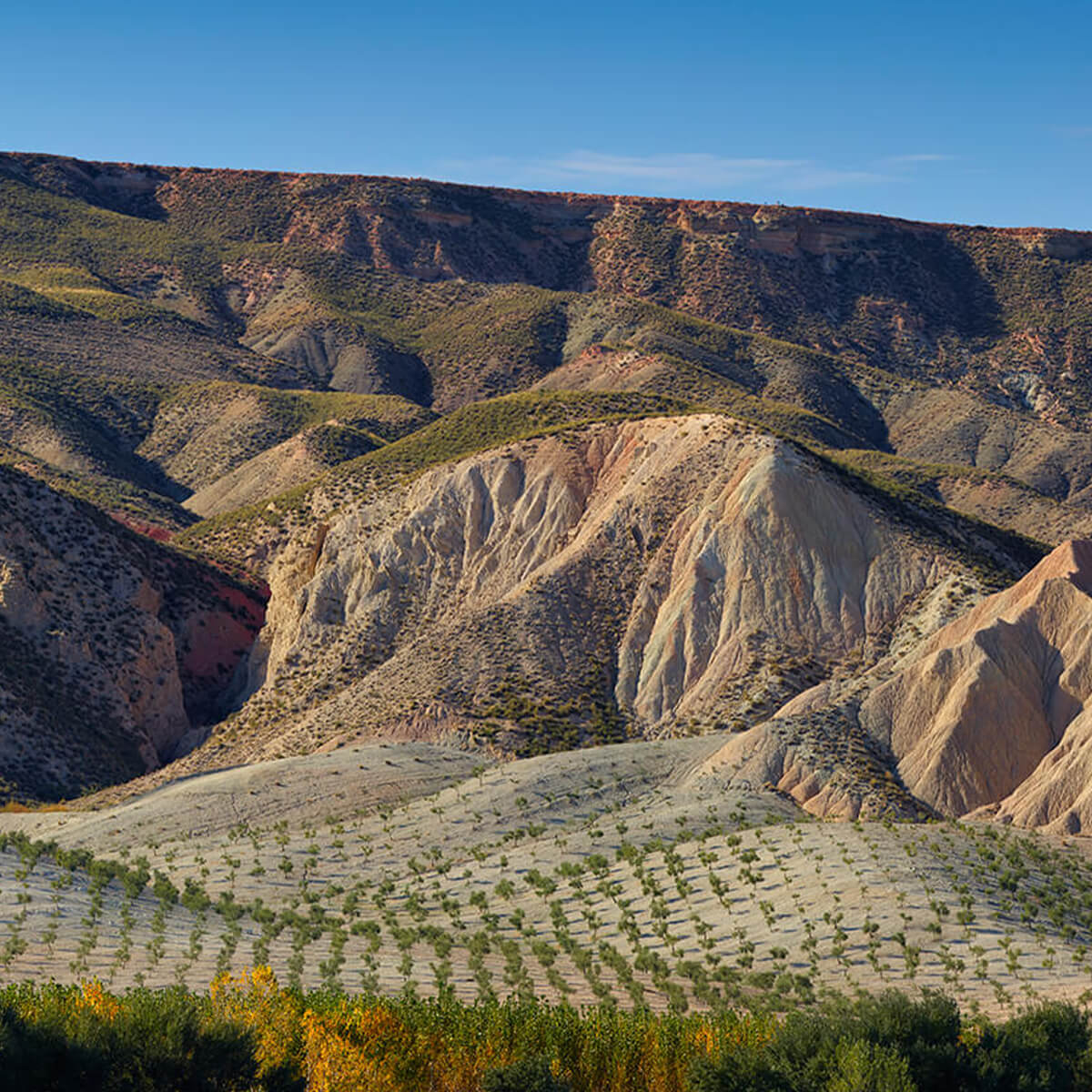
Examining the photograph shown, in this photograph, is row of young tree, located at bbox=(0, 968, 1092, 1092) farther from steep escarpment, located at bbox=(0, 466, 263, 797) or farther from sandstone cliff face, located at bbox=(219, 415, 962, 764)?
steep escarpment, located at bbox=(0, 466, 263, 797)

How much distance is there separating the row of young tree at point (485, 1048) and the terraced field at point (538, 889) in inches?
227

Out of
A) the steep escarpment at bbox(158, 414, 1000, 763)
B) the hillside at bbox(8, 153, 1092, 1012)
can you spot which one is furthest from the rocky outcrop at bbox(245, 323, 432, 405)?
the steep escarpment at bbox(158, 414, 1000, 763)

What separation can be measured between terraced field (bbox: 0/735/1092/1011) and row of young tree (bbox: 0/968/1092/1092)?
5.78 meters

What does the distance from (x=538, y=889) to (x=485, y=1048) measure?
697 inches

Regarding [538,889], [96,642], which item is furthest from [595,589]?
[538,889]

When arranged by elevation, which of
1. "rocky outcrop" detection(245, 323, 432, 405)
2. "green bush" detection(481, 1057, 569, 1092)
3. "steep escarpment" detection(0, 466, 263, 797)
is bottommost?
"steep escarpment" detection(0, 466, 263, 797)

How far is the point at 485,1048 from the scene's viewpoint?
71.4 ft

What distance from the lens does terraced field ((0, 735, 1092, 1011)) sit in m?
30.6

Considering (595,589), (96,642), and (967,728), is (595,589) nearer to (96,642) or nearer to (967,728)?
(967,728)

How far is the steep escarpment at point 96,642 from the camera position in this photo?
6012 cm

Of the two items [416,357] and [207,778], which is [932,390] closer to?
[416,357]

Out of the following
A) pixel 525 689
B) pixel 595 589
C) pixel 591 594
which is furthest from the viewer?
pixel 595 589

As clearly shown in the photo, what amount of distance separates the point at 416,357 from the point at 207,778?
93.2m

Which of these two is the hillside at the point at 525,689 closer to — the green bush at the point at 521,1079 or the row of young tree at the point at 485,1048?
the row of young tree at the point at 485,1048
